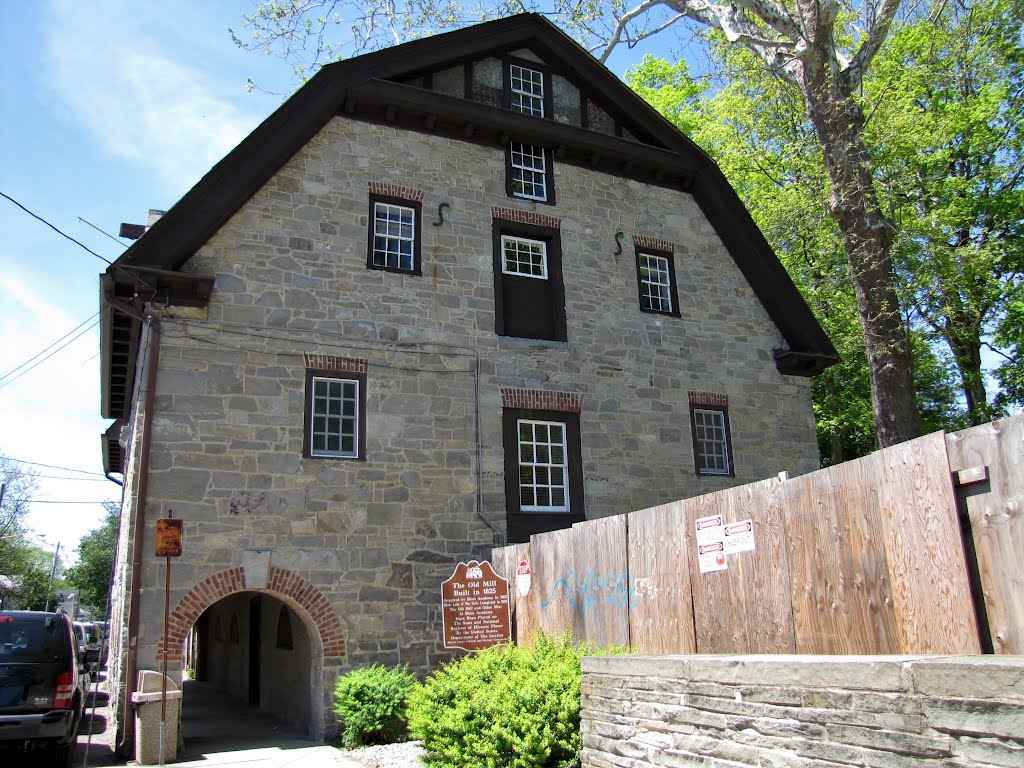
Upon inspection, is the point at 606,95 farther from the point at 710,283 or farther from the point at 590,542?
the point at 590,542

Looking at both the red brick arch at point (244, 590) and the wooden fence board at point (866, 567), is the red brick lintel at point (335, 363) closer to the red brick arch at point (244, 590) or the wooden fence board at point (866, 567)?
the red brick arch at point (244, 590)

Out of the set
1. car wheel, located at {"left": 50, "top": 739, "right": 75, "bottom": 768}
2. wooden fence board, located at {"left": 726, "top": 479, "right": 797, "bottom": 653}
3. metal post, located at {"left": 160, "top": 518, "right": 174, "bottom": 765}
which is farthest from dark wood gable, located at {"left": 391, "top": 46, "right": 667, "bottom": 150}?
car wheel, located at {"left": 50, "top": 739, "right": 75, "bottom": 768}

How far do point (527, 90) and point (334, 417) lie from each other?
23.3 ft

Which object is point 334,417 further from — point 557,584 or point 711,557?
point 711,557

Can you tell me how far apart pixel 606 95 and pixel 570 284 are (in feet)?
12.7

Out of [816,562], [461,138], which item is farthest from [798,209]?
[816,562]

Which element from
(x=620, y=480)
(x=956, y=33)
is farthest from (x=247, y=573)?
(x=956, y=33)

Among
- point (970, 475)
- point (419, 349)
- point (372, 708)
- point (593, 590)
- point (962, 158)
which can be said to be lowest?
point (372, 708)

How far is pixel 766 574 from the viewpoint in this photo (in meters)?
6.24

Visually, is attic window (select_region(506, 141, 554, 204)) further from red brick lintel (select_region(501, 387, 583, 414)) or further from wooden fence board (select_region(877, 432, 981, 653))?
wooden fence board (select_region(877, 432, 981, 653))

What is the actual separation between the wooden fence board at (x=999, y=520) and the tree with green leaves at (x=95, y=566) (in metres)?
53.3

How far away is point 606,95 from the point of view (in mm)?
15078

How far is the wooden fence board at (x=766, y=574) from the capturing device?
238 inches

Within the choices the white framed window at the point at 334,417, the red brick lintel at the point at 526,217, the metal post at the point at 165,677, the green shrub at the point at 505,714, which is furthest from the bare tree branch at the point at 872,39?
the metal post at the point at 165,677
